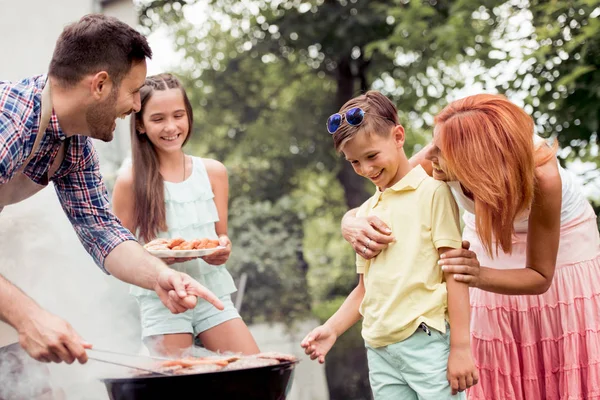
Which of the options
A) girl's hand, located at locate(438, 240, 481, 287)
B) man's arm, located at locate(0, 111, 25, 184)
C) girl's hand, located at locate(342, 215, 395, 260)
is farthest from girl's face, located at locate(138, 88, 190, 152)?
girl's hand, located at locate(438, 240, 481, 287)

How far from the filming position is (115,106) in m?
2.47

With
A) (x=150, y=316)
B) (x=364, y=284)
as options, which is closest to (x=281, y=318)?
(x=150, y=316)

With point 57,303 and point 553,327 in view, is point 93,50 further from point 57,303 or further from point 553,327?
point 553,327

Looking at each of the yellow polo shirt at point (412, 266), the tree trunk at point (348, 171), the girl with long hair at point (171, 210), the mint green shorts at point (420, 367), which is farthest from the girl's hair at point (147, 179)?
the tree trunk at point (348, 171)

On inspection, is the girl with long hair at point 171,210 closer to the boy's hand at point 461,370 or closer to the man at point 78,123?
the man at point 78,123

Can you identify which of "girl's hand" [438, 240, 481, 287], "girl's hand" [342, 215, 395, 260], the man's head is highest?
the man's head

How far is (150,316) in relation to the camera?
318 centimetres

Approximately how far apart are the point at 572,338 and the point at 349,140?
41.9 inches

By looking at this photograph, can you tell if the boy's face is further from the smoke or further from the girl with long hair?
the smoke

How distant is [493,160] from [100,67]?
1330mm

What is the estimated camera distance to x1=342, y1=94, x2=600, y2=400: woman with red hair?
90.7 inches

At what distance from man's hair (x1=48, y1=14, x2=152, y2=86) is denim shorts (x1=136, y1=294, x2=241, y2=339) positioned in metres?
1.14

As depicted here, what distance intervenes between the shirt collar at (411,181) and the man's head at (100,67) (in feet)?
3.21

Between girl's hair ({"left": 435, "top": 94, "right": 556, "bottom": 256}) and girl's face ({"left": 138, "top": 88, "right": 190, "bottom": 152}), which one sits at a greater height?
girl's face ({"left": 138, "top": 88, "right": 190, "bottom": 152})
